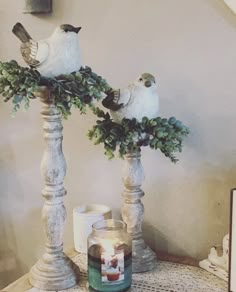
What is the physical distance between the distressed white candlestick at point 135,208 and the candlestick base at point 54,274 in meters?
0.17

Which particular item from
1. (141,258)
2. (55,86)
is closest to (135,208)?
(141,258)

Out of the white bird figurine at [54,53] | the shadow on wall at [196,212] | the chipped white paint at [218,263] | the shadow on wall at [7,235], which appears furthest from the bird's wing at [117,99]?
the shadow on wall at [7,235]

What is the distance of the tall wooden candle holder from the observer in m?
1.17

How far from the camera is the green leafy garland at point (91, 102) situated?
1080mm

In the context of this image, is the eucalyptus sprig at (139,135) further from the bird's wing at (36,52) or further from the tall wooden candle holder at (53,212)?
the bird's wing at (36,52)

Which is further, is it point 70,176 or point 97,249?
point 70,176

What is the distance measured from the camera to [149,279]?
1249mm

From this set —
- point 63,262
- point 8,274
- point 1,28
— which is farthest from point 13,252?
point 1,28

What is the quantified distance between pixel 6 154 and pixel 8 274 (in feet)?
1.47

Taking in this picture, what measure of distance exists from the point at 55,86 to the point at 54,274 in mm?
460

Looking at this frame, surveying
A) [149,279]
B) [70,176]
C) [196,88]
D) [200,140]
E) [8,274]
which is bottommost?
[8,274]

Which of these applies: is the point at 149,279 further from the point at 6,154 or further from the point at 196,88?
the point at 6,154

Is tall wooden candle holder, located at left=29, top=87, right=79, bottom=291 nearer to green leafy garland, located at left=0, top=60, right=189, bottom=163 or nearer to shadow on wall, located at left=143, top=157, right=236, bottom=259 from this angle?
green leafy garland, located at left=0, top=60, right=189, bottom=163

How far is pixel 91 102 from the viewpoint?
3.84 feet
